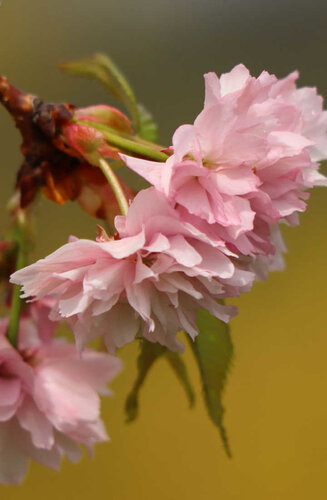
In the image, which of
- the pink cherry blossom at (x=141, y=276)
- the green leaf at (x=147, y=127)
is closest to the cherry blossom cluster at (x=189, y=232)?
the pink cherry blossom at (x=141, y=276)

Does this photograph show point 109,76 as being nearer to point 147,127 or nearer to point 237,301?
point 147,127

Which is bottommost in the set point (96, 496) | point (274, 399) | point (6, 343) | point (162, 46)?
point (96, 496)

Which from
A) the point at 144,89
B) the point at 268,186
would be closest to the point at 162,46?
the point at 144,89

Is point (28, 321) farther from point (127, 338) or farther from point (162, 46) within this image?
point (162, 46)

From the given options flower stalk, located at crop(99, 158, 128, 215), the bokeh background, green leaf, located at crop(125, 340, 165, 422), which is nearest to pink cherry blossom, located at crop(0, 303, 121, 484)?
green leaf, located at crop(125, 340, 165, 422)

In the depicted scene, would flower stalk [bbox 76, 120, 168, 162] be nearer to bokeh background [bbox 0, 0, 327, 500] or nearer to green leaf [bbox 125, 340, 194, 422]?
green leaf [bbox 125, 340, 194, 422]

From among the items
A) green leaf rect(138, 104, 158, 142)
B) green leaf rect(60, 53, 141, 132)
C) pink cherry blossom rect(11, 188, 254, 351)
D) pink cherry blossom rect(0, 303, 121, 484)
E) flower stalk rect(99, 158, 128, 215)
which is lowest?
pink cherry blossom rect(0, 303, 121, 484)

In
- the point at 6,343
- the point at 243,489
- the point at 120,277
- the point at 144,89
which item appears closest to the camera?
the point at 120,277
